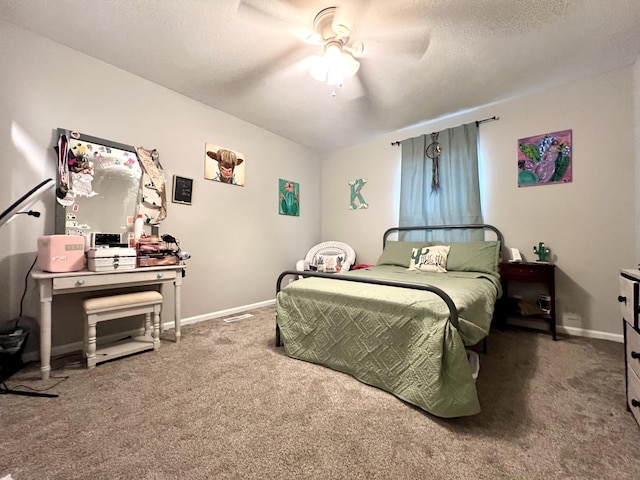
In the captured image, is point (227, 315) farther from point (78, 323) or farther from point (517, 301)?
point (517, 301)

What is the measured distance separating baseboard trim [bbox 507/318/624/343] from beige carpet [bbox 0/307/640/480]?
0.72 metres

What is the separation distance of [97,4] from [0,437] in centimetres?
250

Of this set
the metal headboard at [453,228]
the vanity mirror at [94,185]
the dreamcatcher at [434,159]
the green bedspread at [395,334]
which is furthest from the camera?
the dreamcatcher at [434,159]

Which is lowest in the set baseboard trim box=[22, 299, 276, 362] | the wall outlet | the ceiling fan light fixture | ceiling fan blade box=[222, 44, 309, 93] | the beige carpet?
the beige carpet

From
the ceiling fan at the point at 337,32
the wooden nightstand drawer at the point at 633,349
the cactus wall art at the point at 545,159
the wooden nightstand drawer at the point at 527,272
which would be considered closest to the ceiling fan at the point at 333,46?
the ceiling fan at the point at 337,32

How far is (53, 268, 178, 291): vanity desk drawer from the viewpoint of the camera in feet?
5.56

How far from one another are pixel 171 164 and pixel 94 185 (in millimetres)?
695

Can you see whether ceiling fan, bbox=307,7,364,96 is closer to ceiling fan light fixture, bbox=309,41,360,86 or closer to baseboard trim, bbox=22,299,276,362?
ceiling fan light fixture, bbox=309,41,360,86

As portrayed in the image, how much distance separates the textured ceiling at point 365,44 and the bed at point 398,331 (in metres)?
1.81

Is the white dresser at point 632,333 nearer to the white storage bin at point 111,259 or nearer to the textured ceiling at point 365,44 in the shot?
the textured ceiling at point 365,44

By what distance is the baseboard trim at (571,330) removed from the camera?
2318mm

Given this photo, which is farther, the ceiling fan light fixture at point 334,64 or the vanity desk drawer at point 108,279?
the ceiling fan light fixture at point 334,64

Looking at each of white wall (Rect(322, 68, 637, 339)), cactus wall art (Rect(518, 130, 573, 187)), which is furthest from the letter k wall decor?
cactus wall art (Rect(518, 130, 573, 187))

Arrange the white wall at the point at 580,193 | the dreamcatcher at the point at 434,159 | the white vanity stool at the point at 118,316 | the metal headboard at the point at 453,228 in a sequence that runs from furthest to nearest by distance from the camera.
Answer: the dreamcatcher at the point at 434,159, the metal headboard at the point at 453,228, the white wall at the point at 580,193, the white vanity stool at the point at 118,316
